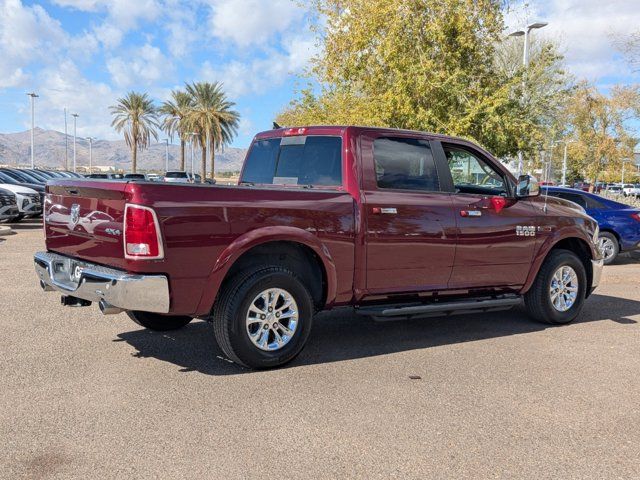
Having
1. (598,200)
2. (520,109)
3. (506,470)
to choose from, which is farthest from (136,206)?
(520,109)

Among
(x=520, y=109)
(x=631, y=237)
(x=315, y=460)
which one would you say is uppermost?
(x=520, y=109)

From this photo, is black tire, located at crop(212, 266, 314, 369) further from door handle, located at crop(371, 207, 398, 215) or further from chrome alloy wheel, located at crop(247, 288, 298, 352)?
door handle, located at crop(371, 207, 398, 215)

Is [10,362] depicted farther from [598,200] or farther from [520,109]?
[520,109]

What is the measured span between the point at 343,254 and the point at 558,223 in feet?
9.24

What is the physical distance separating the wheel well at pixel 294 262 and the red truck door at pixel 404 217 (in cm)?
43

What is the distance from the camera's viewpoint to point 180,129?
50.1 meters

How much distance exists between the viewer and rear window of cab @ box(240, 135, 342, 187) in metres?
5.53

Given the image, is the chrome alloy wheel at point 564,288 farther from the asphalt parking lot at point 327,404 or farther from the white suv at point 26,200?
the white suv at point 26,200

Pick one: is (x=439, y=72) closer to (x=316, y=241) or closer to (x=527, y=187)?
(x=527, y=187)

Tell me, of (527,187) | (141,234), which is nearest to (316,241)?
(141,234)

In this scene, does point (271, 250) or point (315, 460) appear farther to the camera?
point (271, 250)

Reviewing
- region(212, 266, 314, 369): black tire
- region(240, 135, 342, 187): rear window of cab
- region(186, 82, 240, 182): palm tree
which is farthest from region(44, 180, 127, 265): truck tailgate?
region(186, 82, 240, 182): palm tree

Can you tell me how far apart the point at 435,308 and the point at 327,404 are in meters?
1.83

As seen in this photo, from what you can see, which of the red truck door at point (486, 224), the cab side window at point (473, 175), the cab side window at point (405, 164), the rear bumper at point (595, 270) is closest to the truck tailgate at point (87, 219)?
the cab side window at point (405, 164)
